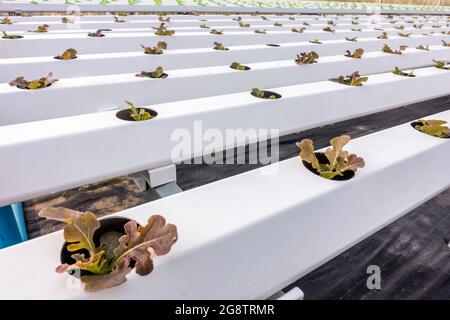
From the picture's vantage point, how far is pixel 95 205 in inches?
95.1

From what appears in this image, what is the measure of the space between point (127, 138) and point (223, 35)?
3.75m

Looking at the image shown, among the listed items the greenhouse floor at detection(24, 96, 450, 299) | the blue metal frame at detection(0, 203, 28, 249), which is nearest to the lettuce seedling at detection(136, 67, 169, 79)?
the greenhouse floor at detection(24, 96, 450, 299)

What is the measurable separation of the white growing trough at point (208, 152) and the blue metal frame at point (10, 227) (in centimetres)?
40

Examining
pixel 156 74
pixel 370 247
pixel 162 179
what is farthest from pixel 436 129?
pixel 156 74

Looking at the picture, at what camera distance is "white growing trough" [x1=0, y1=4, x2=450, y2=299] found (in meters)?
1.19

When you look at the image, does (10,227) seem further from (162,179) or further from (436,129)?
(436,129)

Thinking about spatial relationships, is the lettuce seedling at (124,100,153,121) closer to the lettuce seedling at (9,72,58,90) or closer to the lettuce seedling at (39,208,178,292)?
the lettuce seedling at (9,72,58,90)

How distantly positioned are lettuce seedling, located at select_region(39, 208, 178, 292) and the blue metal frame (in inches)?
52.3

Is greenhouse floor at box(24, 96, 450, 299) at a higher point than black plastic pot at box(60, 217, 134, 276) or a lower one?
lower

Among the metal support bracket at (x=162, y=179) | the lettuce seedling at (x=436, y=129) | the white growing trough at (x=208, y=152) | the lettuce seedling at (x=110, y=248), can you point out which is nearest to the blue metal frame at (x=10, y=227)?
the white growing trough at (x=208, y=152)

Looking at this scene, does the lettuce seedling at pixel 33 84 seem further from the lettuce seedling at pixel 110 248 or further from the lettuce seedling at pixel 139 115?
the lettuce seedling at pixel 110 248

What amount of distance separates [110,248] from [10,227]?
1.42 meters

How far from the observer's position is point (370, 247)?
2047 millimetres
